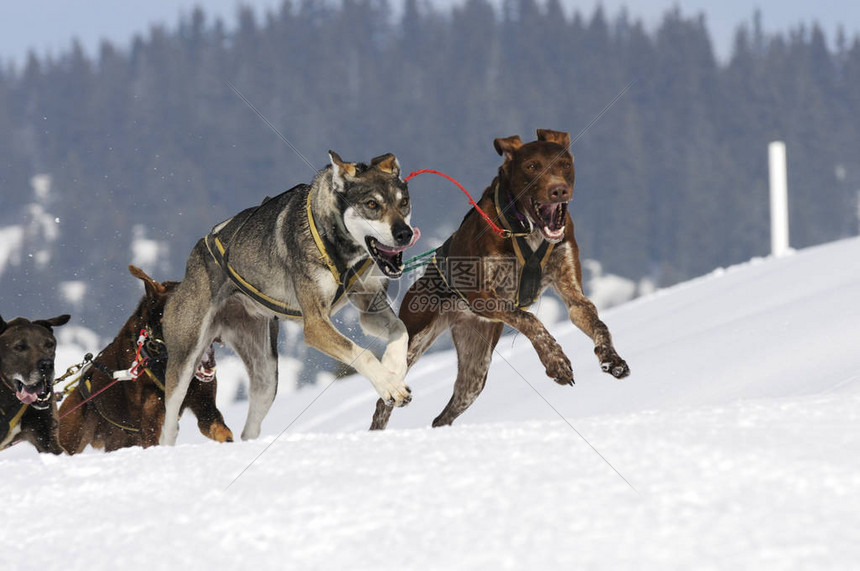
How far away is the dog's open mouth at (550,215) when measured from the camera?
397cm

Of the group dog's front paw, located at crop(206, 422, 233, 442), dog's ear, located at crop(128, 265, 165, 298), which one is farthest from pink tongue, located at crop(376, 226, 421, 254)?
dog's ear, located at crop(128, 265, 165, 298)

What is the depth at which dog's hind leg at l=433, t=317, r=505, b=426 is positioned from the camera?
5195 mm

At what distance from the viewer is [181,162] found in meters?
111

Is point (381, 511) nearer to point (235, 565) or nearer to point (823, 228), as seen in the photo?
Result: point (235, 565)

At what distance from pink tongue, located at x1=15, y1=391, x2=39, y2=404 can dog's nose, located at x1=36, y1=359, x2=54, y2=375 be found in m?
0.14

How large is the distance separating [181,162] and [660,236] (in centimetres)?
5373

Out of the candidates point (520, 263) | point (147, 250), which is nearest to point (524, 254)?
point (520, 263)

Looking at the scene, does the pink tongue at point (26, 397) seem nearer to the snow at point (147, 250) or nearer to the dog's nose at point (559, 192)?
the dog's nose at point (559, 192)

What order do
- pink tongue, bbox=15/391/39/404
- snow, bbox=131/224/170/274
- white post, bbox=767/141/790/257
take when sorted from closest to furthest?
pink tongue, bbox=15/391/39/404, white post, bbox=767/141/790/257, snow, bbox=131/224/170/274

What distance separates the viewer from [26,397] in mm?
5480

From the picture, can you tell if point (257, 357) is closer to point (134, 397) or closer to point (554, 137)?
point (134, 397)

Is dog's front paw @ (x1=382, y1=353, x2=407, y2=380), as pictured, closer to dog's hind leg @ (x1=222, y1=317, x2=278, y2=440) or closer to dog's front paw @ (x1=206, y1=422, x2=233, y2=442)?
dog's hind leg @ (x1=222, y1=317, x2=278, y2=440)

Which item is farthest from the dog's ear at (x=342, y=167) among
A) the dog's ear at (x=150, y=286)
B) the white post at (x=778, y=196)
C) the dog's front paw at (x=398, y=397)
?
the white post at (x=778, y=196)

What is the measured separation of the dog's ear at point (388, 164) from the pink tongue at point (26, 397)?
250 cm
